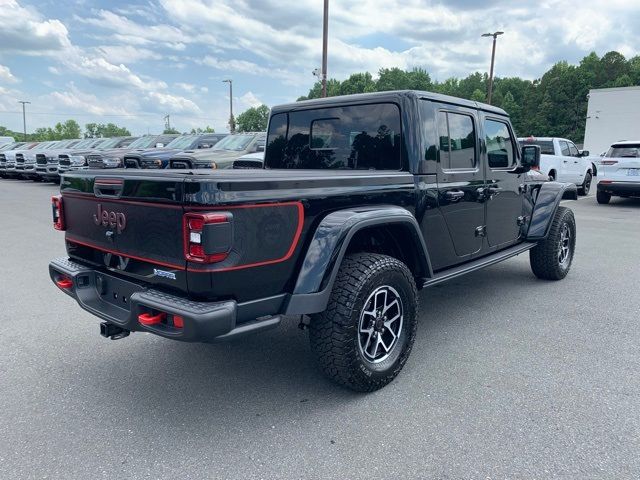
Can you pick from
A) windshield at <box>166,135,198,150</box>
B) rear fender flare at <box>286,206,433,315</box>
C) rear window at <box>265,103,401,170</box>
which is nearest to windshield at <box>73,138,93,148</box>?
windshield at <box>166,135,198,150</box>

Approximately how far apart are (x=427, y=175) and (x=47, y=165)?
723 inches

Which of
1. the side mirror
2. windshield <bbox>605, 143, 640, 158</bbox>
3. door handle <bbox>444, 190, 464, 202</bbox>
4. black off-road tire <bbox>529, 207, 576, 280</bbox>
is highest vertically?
windshield <bbox>605, 143, 640, 158</bbox>

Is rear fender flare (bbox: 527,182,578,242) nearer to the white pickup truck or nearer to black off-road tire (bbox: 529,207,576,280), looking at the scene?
black off-road tire (bbox: 529,207,576,280)

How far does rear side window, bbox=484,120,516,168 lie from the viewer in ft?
14.5

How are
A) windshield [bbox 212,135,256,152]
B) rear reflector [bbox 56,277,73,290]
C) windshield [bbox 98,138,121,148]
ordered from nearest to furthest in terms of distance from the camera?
rear reflector [bbox 56,277,73,290] < windshield [bbox 212,135,256,152] < windshield [bbox 98,138,121,148]

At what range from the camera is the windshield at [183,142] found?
51.5ft

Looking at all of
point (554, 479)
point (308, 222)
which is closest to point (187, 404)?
point (308, 222)

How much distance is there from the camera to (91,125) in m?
138

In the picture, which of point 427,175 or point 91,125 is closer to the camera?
point 427,175

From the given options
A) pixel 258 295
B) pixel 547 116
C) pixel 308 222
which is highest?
pixel 547 116

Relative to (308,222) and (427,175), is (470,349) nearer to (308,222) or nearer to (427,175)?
(427,175)

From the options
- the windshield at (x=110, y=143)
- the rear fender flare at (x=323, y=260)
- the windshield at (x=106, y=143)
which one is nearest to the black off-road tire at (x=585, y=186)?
the rear fender flare at (x=323, y=260)

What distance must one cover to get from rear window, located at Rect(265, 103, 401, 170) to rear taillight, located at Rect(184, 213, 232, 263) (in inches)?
67.3

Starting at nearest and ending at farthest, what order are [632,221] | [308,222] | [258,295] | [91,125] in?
1. [258,295]
2. [308,222]
3. [632,221]
4. [91,125]
